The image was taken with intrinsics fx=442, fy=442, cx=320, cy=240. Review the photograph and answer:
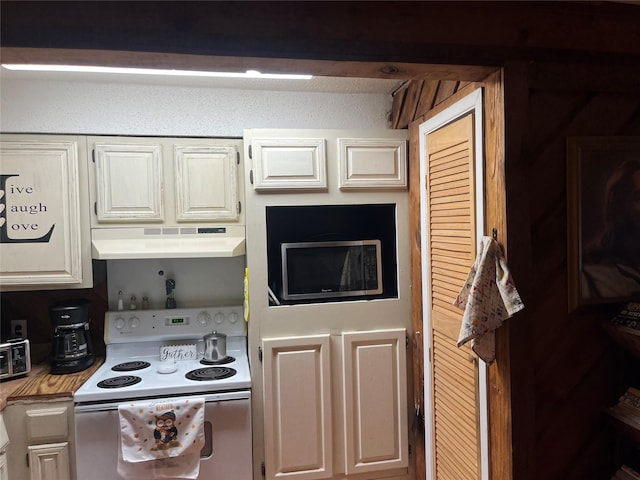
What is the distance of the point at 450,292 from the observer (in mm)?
1912

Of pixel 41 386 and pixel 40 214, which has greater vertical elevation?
pixel 40 214

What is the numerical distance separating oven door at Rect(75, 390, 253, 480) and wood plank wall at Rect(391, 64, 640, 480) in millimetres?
1237

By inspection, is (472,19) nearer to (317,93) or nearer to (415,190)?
(415,190)

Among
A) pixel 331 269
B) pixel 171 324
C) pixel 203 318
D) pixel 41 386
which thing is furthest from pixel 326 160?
pixel 41 386

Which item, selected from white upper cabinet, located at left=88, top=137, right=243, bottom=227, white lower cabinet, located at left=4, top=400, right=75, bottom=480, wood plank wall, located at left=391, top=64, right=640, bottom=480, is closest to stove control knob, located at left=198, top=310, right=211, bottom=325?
white upper cabinet, located at left=88, top=137, right=243, bottom=227

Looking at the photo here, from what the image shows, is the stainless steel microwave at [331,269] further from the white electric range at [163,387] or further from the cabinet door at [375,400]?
the white electric range at [163,387]

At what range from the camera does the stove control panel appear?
2.44 metres

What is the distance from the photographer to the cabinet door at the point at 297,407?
223 centimetres

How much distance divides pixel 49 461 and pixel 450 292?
195 centimetres

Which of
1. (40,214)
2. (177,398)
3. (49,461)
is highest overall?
(40,214)

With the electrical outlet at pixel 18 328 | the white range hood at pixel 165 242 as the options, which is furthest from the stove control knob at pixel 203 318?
the electrical outlet at pixel 18 328

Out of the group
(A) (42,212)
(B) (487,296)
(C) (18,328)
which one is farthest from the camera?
(C) (18,328)

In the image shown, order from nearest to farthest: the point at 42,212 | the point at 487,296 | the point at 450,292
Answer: the point at 487,296 → the point at 450,292 → the point at 42,212

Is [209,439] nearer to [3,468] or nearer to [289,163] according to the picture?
[3,468]
